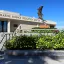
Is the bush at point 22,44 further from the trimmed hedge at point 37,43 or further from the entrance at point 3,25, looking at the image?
the entrance at point 3,25

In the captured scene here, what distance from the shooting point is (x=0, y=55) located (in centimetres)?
766

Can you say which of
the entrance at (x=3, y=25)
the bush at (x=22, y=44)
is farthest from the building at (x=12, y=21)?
the bush at (x=22, y=44)

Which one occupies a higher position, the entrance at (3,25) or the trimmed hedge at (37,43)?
the entrance at (3,25)

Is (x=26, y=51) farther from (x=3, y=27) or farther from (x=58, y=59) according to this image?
(x=3, y=27)

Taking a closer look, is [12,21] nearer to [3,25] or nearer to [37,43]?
[3,25]

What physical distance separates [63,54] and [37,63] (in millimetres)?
1457

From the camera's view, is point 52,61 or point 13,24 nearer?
point 52,61

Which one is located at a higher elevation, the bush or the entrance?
the entrance

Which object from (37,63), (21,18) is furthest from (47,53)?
(21,18)

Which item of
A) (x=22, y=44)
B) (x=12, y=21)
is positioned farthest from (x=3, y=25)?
(x=22, y=44)

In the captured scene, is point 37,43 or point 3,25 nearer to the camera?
point 37,43

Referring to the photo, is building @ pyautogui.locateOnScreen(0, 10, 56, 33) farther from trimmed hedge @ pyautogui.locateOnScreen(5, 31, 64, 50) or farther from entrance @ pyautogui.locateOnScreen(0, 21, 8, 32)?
trimmed hedge @ pyautogui.locateOnScreen(5, 31, 64, 50)

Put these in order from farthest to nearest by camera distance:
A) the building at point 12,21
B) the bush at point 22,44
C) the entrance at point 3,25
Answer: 1. the entrance at point 3,25
2. the building at point 12,21
3. the bush at point 22,44

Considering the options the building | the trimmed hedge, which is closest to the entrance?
the building
